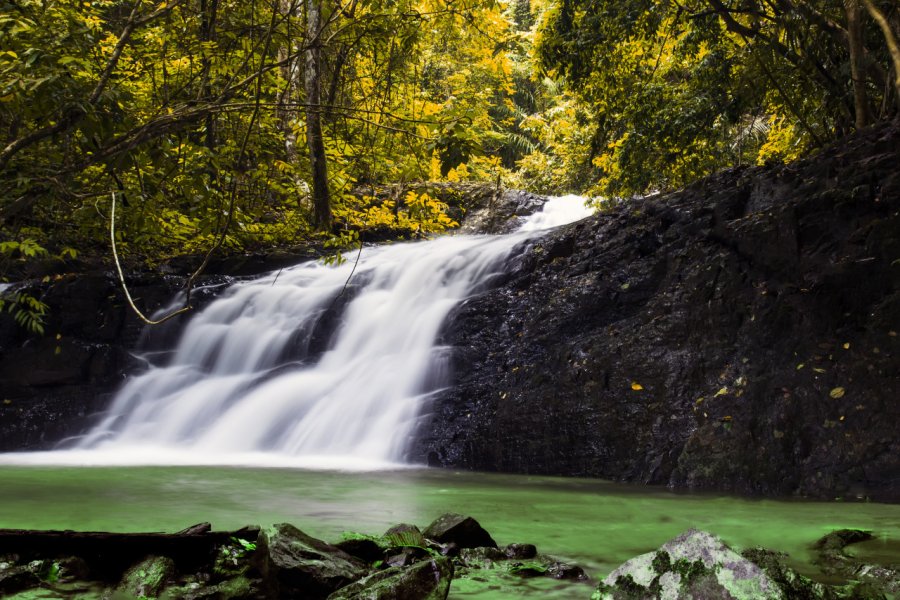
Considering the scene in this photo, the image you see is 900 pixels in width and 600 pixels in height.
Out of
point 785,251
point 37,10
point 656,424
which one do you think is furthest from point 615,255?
point 37,10

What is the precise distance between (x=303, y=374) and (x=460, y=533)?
6.07m

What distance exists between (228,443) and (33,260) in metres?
4.91

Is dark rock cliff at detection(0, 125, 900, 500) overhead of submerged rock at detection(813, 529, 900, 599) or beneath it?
overhead

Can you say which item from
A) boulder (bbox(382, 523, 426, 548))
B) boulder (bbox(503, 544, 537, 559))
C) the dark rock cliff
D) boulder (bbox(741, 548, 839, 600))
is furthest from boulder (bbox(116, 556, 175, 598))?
the dark rock cliff

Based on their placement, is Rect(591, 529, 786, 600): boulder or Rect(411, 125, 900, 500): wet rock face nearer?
Rect(591, 529, 786, 600): boulder

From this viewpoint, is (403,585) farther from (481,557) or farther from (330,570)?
(481,557)

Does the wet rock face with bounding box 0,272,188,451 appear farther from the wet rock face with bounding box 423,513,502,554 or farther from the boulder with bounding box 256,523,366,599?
the boulder with bounding box 256,523,366,599

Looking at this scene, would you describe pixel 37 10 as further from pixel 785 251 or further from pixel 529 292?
pixel 785 251

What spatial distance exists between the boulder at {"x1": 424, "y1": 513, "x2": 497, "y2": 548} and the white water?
351cm

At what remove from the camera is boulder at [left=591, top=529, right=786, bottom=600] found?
1931 millimetres

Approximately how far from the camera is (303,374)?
874cm

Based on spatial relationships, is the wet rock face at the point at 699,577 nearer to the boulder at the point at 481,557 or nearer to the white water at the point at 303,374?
the boulder at the point at 481,557

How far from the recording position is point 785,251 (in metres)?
6.18

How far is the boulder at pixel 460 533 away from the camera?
2.93 m
